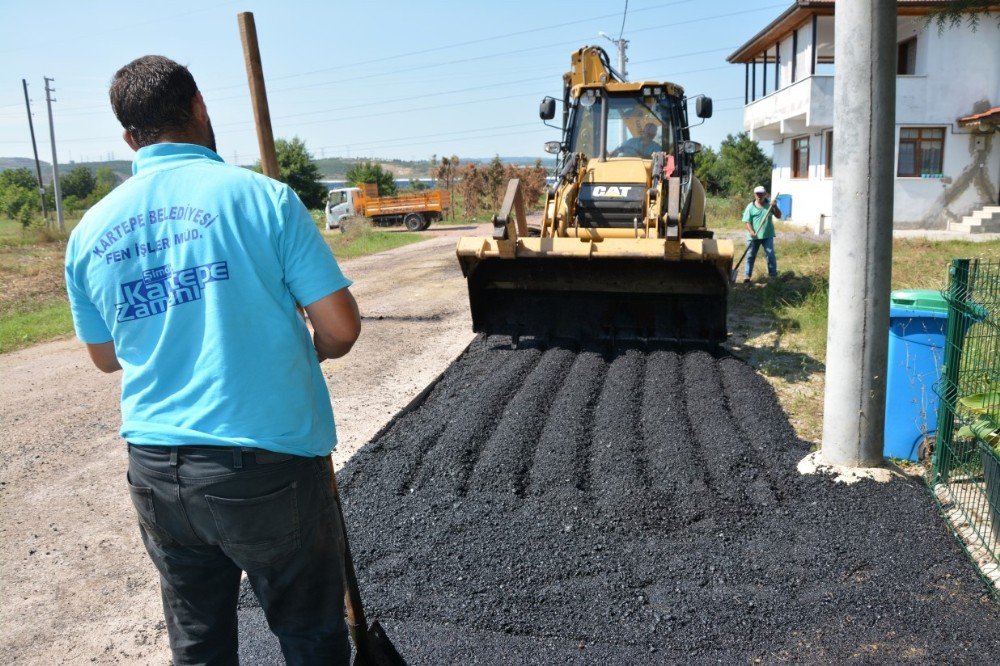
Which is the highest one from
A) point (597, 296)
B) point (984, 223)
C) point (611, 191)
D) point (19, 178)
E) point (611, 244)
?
point (19, 178)

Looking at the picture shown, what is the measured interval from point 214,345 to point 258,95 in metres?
1.54

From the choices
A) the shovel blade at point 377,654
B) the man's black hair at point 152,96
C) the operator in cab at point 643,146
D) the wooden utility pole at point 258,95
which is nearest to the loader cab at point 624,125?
the operator in cab at point 643,146

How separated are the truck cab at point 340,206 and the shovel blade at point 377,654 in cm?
3279

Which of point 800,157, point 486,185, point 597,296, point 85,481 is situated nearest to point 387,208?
point 486,185

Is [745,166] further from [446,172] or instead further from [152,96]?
[152,96]

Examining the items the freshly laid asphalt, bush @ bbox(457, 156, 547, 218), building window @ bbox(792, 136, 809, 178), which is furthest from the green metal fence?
bush @ bbox(457, 156, 547, 218)

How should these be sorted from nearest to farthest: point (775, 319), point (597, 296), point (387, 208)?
point (597, 296)
point (775, 319)
point (387, 208)

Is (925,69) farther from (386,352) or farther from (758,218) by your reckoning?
(386,352)

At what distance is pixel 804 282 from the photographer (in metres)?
12.6

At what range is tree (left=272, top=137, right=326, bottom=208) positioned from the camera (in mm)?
50938

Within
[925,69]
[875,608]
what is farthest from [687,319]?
[925,69]

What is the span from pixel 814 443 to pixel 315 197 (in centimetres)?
5050

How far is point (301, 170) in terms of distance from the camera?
170 ft

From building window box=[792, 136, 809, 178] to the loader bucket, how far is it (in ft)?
64.3
